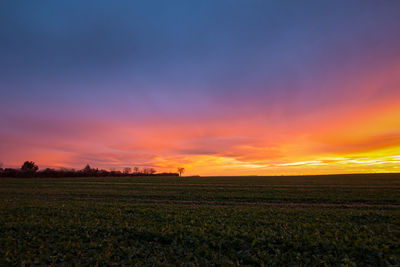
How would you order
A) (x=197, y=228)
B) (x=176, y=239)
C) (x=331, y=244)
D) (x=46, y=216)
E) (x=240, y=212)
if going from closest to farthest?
(x=331, y=244)
(x=176, y=239)
(x=197, y=228)
(x=46, y=216)
(x=240, y=212)

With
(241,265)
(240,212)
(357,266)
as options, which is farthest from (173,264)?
(240,212)

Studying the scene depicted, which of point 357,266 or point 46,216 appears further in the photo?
point 46,216

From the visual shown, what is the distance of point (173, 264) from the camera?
8.29m

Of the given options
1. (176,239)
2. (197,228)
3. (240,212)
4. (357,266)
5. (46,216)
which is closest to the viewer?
(357,266)

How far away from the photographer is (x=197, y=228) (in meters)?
11.8

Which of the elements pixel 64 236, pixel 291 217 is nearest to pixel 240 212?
pixel 291 217

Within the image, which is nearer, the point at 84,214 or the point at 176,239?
the point at 176,239

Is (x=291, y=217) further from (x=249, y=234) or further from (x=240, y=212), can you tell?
(x=249, y=234)

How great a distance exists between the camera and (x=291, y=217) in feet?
48.5

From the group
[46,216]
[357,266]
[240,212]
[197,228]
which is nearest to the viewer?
[357,266]

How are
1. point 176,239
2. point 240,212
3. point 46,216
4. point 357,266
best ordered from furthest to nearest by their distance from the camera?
point 240,212 < point 46,216 < point 176,239 < point 357,266

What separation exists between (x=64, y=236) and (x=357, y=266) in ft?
50.0

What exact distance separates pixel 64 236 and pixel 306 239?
13.9 metres

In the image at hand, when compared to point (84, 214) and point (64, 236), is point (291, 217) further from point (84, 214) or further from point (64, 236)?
point (84, 214)
